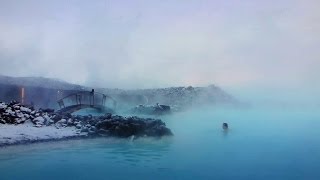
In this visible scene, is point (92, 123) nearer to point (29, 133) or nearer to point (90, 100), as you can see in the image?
point (29, 133)

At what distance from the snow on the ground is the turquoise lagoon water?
64cm

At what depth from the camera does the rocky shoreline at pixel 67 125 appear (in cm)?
1345

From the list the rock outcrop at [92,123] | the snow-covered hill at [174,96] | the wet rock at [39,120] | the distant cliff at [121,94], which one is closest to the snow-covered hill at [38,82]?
the distant cliff at [121,94]

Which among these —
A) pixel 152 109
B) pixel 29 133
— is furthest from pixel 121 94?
pixel 29 133

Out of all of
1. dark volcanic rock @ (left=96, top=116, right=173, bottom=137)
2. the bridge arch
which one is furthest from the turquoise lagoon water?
the bridge arch

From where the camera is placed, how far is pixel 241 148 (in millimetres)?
12984

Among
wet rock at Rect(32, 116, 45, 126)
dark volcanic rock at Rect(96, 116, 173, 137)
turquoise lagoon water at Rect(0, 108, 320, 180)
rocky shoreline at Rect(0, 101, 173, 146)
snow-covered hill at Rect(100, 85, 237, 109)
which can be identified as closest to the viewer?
turquoise lagoon water at Rect(0, 108, 320, 180)

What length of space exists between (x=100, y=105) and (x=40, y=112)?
4015mm

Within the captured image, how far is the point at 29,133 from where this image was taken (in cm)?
1298

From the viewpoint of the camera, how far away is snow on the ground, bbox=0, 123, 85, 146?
40.1 feet

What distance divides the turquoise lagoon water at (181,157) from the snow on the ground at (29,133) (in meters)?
0.64

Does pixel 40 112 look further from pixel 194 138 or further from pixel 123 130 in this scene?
pixel 194 138

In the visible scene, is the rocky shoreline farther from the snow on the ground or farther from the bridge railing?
the bridge railing

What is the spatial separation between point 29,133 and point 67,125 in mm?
1903
